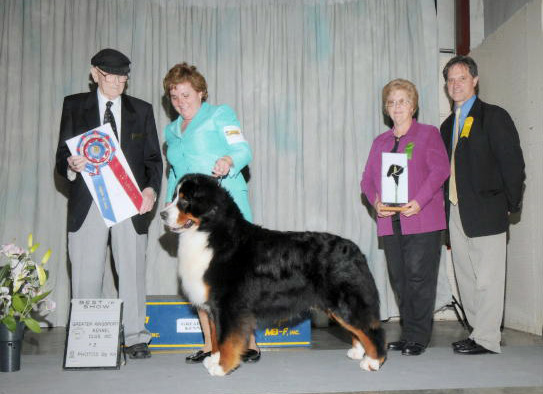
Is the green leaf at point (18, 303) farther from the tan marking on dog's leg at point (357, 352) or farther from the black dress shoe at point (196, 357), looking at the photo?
the tan marking on dog's leg at point (357, 352)

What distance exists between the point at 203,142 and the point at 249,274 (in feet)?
2.92

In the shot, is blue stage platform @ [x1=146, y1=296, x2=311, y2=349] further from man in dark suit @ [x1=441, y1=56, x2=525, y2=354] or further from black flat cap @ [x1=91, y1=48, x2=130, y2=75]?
black flat cap @ [x1=91, y1=48, x2=130, y2=75]

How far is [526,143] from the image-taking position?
→ 4328 mm

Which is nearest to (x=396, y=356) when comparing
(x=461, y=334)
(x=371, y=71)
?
(x=461, y=334)

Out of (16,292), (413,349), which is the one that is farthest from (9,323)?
(413,349)

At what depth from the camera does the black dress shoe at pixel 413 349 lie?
3.34 metres

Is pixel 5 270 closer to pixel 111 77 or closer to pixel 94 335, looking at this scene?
pixel 94 335

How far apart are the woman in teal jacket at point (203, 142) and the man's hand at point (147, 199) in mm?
140

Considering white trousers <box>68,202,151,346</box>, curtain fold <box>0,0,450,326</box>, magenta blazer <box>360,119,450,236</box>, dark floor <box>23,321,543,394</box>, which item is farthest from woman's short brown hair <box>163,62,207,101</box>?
dark floor <box>23,321,543,394</box>

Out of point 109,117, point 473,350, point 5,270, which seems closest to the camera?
point 5,270

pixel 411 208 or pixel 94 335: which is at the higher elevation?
pixel 411 208

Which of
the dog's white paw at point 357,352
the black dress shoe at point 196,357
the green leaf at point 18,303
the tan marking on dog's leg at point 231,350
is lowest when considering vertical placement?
the black dress shoe at point 196,357

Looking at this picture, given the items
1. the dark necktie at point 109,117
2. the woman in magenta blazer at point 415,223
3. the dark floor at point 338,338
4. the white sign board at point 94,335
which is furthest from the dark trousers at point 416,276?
the dark necktie at point 109,117

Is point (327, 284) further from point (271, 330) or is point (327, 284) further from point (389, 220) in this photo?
point (271, 330)
